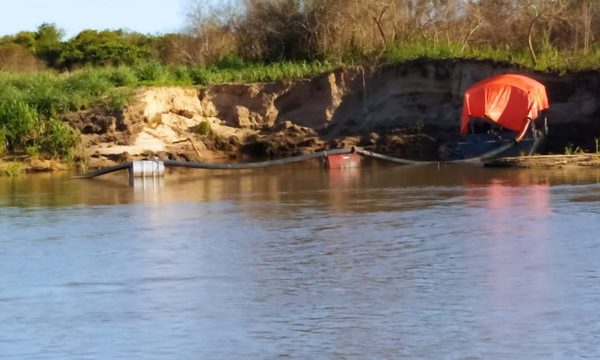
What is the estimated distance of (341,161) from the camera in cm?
3064

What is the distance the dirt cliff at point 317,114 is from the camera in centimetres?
3425

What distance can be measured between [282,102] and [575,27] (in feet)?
31.7

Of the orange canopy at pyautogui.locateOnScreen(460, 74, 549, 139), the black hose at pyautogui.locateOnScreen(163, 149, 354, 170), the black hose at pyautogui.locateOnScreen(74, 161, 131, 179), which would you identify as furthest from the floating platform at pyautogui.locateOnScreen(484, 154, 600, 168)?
the black hose at pyautogui.locateOnScreen(74, 161, 131, 179)

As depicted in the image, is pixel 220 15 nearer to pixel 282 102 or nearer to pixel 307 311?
pixel 282 102

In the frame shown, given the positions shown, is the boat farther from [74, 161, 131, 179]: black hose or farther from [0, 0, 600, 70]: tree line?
[74, 161, 131, 179]: black hose

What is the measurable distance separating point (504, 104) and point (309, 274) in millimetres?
17252

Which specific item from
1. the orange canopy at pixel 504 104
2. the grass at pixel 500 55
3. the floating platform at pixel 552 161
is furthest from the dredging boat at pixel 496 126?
the grass at pixel 500 55

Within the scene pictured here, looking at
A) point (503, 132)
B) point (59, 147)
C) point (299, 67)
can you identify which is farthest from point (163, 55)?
point (503, 132)

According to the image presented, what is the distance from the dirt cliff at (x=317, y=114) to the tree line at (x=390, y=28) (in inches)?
51.8

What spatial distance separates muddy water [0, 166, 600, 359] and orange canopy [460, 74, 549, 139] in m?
5.35

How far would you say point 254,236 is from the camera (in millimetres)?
17875

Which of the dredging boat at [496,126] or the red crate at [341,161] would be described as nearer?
the dredging boat at [496,126]

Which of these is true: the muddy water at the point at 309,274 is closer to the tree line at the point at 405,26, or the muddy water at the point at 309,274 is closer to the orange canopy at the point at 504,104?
the orange canopy at the point at 504,104

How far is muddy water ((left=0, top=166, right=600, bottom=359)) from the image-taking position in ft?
34.9
